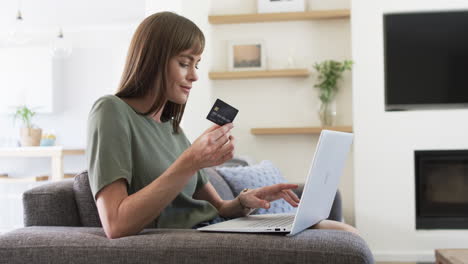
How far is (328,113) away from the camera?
413 cm

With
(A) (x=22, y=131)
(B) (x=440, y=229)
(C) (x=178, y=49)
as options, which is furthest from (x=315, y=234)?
(A) (x=22, y=131)

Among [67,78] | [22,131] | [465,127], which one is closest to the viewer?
[465,127]

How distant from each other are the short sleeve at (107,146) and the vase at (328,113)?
2.85 meters

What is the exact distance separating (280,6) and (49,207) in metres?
2.99

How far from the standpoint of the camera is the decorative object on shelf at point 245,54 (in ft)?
14.0

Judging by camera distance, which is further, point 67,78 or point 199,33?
point 67,78

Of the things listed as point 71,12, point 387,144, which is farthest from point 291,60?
point 71,12

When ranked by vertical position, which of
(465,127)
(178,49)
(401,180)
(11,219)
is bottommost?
(11,219)

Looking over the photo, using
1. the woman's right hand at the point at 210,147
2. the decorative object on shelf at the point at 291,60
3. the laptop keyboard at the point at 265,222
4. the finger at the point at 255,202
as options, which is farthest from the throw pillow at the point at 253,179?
the decorative object on shelf at the point at 291,60

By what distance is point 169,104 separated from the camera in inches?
67.2

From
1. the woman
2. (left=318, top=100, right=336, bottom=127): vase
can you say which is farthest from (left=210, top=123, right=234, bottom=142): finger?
(left=318, top=100, right=336, bottom=127): vase

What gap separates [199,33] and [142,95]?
8.8 inches

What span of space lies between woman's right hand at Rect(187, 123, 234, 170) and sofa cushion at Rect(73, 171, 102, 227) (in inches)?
18.2

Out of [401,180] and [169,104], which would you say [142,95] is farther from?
[401,180]
